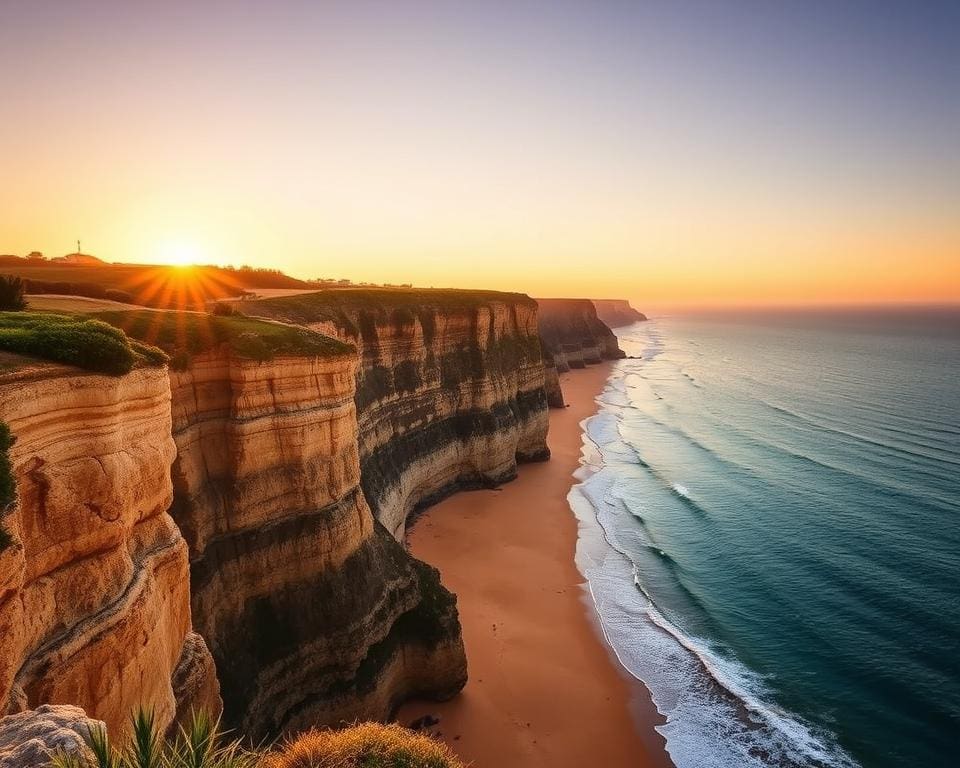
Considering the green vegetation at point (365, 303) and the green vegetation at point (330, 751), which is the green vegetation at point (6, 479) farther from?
the green vegetation at point (365, 303)

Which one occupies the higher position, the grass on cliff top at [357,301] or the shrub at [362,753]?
the grass on cliff top at [357,301]

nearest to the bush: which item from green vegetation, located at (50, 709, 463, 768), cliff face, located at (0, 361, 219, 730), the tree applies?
the tree

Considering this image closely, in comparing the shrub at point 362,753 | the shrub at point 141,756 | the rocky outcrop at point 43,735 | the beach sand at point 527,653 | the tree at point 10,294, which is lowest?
the beach sand at point 527,653

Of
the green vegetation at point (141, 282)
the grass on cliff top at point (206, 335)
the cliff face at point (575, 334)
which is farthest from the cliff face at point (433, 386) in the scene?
the cliff face at point (575, 334)

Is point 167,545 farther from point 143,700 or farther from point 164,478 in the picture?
point 143,700

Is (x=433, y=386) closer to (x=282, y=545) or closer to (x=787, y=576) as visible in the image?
(x=282, y=545)
